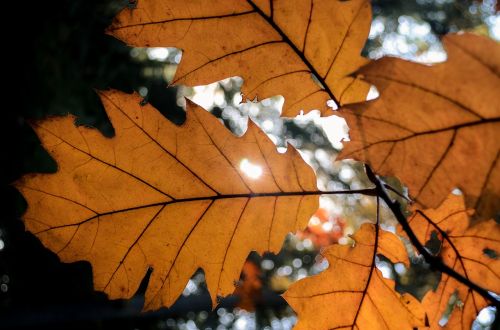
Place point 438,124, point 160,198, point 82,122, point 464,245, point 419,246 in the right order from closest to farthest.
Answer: point 438,124 < point 419,246 < point 160,198 < point 464,245 < point 82,122

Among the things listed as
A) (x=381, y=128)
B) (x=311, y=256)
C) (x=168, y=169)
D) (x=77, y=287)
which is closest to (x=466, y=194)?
(x=381, y=128)

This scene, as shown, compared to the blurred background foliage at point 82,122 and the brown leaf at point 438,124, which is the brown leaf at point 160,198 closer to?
the brown leaf at point 438,124

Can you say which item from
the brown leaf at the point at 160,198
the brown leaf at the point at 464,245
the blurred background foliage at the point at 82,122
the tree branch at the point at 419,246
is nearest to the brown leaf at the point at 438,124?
the tree branch at the point at 419,246

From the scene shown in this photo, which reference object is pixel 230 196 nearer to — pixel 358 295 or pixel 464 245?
pixel 358 295

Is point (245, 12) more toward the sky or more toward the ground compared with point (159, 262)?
more toward the sky

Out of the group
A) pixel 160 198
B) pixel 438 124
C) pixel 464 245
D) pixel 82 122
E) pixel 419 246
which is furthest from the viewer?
pixel 82 122

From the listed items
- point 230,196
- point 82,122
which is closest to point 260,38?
point 230,196

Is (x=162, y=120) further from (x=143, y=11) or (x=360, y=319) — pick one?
(x=360, y=319)
